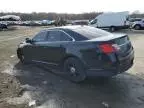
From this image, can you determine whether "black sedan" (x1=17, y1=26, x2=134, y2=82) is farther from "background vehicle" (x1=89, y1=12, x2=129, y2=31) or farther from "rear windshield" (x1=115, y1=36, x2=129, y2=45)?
"background vehicle" (x1=89, y1=12, x2=129, y2=31)

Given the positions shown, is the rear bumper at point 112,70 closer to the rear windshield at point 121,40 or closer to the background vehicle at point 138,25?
the rear windshield at point 121,40

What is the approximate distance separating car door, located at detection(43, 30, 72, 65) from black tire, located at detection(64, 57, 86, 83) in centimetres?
34

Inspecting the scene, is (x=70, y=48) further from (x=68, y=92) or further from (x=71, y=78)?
(x=68, y=92)

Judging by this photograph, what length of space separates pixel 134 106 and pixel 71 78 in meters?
2.68

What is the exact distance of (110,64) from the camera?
7.49 metres

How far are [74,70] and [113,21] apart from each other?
2645 cm

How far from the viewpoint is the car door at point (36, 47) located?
9750 mm

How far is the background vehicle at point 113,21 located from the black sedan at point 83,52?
24.8 m

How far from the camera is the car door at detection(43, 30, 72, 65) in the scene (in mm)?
8709

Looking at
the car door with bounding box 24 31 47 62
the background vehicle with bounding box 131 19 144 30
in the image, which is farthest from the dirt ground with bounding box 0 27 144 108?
the background vehicle with bounding box 131 19 144 30

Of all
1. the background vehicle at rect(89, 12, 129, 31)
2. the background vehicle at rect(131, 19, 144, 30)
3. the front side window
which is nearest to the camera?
the front side window

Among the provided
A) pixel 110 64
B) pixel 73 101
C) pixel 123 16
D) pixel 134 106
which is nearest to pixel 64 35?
pixel 110 64

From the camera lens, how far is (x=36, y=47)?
9.96m

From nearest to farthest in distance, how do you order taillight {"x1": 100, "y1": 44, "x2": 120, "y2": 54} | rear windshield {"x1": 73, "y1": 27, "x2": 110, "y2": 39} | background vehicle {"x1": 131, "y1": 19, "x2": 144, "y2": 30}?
taillight {"x1": 100, "y1": 44, "x2": 120, "y2": 54} < rear windshield {"x1": 73, "y1": 27, "x2": 110, "y2": 39} < background vehicle {"x1": 131, "y1": 19, "x2": 144, "y2": 30}
